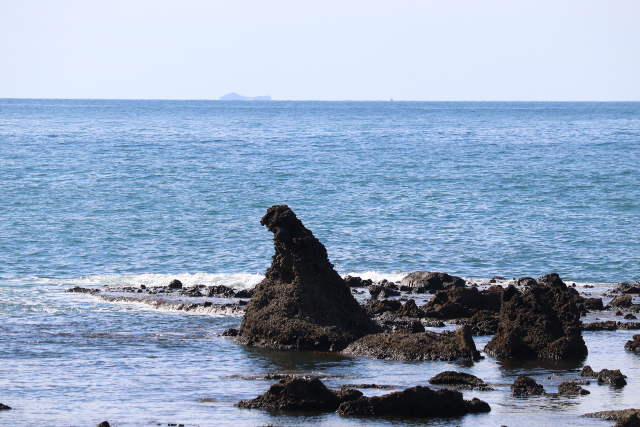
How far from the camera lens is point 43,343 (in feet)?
61.9

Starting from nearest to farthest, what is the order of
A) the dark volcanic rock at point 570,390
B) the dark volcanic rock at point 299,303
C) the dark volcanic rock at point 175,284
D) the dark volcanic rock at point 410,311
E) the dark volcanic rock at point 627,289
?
the dark volcanic rock at point 570,390 → the dark volcanic rock at point 299,303 → the dark volcanic rock at point 410,311 → the dark volcanic rock at point 627,289 → the dark volcanic rock at point 175,284

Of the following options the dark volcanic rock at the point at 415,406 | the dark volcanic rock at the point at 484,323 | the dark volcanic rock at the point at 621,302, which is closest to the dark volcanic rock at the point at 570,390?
the dark volcanic rock at the point at 415,406

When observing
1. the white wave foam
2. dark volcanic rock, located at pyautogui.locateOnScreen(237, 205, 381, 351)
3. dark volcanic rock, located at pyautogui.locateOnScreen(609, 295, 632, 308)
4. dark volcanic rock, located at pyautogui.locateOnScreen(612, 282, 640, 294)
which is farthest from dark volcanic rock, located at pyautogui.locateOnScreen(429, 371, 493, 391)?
the white wave foam

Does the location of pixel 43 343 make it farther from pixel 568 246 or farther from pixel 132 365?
pixel 568 246

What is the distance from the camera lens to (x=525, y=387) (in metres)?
14.3

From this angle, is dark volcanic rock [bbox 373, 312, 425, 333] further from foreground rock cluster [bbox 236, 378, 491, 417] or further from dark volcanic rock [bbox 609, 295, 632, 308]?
dark volcanic rock [bbox 609, 295, 632, 308]

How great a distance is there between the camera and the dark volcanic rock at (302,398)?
13.3 meters

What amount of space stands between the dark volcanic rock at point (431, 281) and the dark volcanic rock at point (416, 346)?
26.2 feet

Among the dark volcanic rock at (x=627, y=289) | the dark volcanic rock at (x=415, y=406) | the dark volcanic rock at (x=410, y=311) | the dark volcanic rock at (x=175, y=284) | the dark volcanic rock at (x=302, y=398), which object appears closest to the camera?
the dark volcanic rock at (x=415, y=406)

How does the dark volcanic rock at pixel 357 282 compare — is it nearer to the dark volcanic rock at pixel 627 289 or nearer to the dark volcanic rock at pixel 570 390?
the dark volcanic rock at pixel 627 289

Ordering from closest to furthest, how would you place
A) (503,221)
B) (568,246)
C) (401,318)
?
(401,318)
(568,246)
(503,221)

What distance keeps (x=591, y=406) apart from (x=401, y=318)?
7767mm

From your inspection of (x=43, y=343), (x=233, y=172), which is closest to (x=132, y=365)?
(x=43, y=343)

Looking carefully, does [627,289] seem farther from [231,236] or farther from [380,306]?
[231,236]
